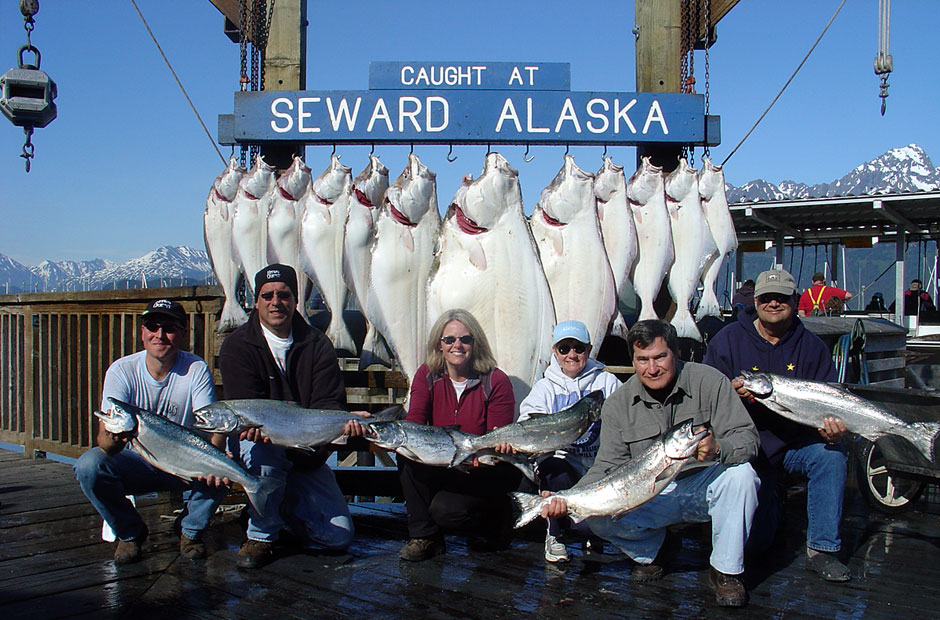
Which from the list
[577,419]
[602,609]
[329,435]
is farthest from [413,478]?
[602,609]

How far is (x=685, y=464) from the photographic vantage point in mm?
2938

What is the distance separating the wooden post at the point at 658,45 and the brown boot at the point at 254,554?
4.22m

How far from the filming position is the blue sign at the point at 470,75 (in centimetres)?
544

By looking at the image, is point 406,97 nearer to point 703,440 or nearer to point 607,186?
point 607,186

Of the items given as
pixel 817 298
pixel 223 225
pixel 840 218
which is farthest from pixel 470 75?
pixel 840 218

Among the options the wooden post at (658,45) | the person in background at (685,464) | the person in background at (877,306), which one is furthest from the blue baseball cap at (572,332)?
the person in background at (877,306)

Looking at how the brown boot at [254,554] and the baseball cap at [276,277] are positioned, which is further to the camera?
the baseball cap at [276,277]

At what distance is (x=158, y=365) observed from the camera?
359 cm

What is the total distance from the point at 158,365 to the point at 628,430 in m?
2.36

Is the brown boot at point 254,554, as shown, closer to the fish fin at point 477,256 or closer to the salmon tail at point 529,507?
the salmon tail at point 529,507

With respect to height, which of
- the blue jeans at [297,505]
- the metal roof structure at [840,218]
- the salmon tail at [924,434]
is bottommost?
the blue jeans at [297,505]

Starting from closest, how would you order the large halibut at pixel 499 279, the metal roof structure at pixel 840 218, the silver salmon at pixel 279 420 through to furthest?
1. the silver salmon at pixel 279 420
2. the large halibut at pixel 499 279
3. the metal roof structure at pixel 840 218

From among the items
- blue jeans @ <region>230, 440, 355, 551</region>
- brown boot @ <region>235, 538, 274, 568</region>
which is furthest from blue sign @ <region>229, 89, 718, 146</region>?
brown boot @ <region>235, 538, 274, 568</region>

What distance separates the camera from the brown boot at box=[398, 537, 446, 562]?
3.46 metres
